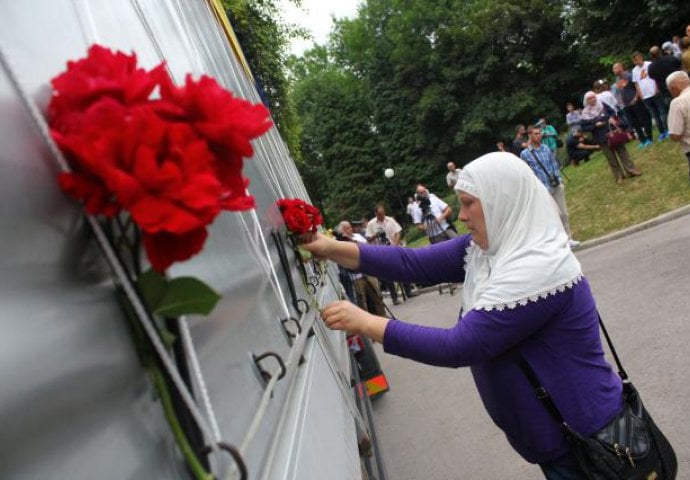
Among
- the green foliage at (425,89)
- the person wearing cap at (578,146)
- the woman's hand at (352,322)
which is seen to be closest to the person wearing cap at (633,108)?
the person wearing cap at (578,146)

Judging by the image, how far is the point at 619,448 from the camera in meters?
2.03

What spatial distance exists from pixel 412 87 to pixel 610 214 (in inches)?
1166

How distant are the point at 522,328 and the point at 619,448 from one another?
567 mm

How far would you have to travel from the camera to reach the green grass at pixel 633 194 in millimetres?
8820

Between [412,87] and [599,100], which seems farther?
[412,87]

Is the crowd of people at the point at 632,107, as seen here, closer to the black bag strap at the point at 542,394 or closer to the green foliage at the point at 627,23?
the green foliage at the point at 627,23

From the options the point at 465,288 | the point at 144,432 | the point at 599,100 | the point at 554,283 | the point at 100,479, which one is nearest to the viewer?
the point at 100,479

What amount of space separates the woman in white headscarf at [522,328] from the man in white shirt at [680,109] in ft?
17.8

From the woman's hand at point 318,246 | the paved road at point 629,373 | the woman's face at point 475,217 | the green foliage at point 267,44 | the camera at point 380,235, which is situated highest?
the green foliage at point 267,44

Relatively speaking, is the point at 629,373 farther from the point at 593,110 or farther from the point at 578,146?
the point at 578,146

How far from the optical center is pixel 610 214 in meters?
9.61

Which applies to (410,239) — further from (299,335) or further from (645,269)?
(299,335)

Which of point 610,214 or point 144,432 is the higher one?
point 144,432

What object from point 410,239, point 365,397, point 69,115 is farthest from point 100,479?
point 410,239
